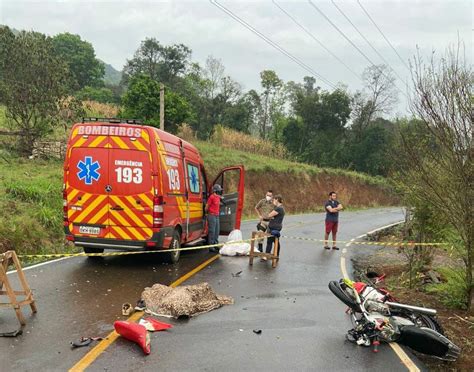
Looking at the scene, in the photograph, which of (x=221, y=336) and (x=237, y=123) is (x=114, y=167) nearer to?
(x=221, y=336)

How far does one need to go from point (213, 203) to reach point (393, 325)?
251 inches

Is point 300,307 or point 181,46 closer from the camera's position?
point 300,307

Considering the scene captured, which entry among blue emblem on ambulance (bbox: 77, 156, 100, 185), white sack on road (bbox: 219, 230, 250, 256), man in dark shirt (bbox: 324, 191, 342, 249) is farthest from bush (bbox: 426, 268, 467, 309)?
blue emblem on ambulance (bbox: 77, 156, 100, 185)

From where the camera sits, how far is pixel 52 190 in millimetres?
15383

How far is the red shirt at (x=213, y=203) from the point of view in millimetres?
11406

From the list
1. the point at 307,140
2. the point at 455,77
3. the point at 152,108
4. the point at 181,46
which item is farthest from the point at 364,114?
the point at 455,77

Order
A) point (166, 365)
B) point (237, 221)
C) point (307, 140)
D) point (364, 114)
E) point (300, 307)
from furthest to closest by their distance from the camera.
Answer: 1. point (364, 114)
2. point (307, 140)
3. point (237, 221)
4. point (300, 307)
5. point (166, 365)

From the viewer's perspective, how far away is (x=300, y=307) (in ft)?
23.6

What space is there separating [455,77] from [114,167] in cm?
610

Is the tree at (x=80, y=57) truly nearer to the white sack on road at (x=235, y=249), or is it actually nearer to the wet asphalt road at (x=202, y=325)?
the white sack on road at (x=235, y=249)

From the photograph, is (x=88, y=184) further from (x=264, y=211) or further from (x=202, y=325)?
(x=264, y=211)

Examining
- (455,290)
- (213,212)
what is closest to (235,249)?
(213,212)

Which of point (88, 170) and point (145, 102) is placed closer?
point (88, 170)

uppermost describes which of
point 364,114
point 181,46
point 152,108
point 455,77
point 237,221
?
point 181,46
